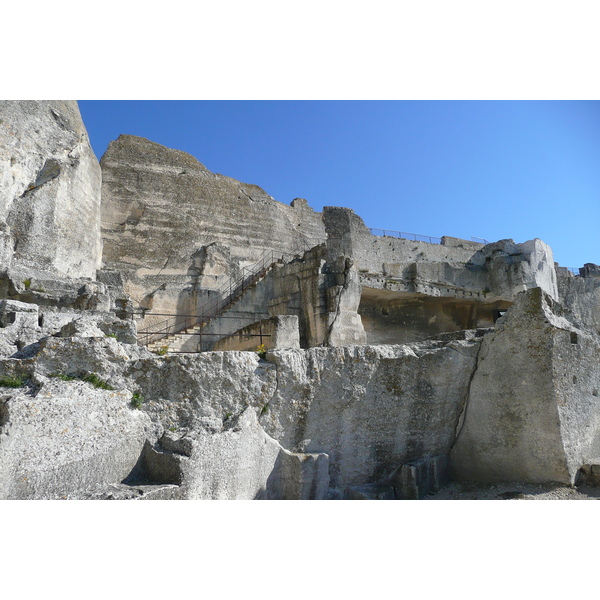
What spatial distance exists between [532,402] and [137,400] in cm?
497

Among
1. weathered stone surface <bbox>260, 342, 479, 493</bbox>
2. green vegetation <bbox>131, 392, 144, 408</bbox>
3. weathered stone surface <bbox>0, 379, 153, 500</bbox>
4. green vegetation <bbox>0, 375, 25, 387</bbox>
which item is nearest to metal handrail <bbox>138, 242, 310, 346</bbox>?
weathered stone surface <bbox>260, 342, 479, 493</bbox>

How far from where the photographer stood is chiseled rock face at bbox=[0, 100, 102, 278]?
462 inches

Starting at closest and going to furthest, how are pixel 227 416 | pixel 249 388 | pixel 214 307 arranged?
pixel 227 416 < pixel 249 388 < pixel 214 307

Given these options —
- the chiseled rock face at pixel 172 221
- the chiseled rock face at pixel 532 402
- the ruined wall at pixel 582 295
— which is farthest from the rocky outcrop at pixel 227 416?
the ruined wall at pixel 582 295

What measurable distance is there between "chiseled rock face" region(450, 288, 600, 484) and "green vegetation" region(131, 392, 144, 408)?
179 inches

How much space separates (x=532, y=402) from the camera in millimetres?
7191

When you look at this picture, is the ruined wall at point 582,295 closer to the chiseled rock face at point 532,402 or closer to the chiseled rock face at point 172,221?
the chiseled rock face at point 172,221

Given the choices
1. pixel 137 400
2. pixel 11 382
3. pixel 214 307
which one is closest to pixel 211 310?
pixel 214 307

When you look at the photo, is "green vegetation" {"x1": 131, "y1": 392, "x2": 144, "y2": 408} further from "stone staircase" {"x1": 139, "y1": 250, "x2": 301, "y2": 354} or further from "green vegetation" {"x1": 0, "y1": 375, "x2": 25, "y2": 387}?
"stone staircase" {"x1": 139, "y1": 250, "x2": 301, "y2": 354}

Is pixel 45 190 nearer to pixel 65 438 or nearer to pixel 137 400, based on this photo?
pixel 137 400

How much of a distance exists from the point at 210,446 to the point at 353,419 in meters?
2.31

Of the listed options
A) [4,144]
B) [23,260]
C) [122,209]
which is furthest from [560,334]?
[122,209]

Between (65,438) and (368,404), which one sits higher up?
(368,404)

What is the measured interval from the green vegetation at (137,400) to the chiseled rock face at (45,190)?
596 centimetres
